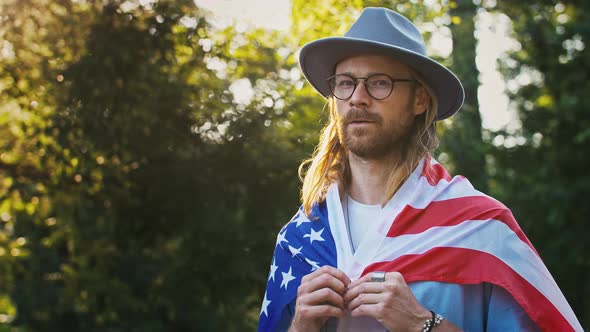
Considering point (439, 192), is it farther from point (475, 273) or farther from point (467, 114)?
point (467, 114)

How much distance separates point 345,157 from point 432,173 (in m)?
0.40

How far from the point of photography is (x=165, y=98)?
32.9 ft

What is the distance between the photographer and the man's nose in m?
3.05

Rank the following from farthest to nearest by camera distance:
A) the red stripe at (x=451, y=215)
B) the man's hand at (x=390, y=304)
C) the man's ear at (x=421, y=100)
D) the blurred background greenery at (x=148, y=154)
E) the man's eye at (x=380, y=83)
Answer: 1. the blurred background greenery at (x=148, y=154)
2. the man's ear at (x=421, y=100)
3. the man's eye at (x=380, y=83)
4. the red stripe at (x=451, y=215)
5. the man's hand at (x=390, y=304)

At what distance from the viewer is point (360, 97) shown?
10.0ft

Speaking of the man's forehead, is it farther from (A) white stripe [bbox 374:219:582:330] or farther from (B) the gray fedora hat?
(A) white stripe [bbox 374:219:582:330]

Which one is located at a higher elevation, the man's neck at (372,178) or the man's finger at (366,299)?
the man's neck at (372,178)

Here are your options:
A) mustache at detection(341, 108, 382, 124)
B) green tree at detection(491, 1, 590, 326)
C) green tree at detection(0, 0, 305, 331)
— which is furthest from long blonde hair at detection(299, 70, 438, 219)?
green tree at detection(491, 1, 590, 326)

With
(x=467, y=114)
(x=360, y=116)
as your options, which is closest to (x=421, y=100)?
(x=360, y=116)

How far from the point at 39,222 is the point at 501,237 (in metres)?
8.24

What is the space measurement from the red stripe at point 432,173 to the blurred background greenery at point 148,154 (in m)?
5.98

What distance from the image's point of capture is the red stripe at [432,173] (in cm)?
321

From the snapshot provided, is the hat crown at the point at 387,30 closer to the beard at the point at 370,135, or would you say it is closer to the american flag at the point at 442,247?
the beard at the point at 370,135

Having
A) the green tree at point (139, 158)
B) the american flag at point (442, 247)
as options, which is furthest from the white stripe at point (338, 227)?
the green tree at point (139, 158)
